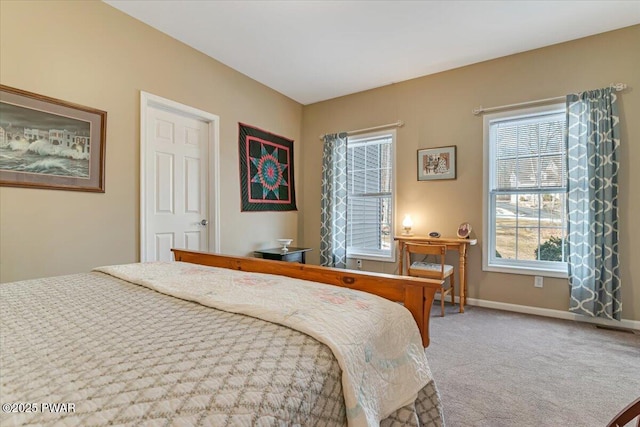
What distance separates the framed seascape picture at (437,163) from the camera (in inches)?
139

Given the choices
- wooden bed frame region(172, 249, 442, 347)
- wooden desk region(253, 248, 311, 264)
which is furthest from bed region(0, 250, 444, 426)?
wooden desk region(253, 248, 311, 264)

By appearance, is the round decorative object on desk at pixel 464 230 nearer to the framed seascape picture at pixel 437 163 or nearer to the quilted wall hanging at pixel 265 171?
the framed seascape picture at pixel 437 163

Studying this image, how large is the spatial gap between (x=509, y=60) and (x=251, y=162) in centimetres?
316

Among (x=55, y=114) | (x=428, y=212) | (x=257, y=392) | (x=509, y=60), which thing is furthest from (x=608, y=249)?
(x=55, y=114)

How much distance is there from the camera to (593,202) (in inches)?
109

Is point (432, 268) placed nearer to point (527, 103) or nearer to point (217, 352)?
point (527, 103)

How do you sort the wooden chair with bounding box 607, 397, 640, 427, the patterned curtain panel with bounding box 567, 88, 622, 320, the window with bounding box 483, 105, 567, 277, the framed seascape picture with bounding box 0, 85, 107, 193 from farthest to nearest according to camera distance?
1. the window with bounding box 483, 105, 567, 277
2. the patterned curtain panel with bounding box 567, 88, 622, 320
3. the framed seascape picture with bounding box 0, 85, 107, 193
4. the wooden chair with bounding box 607, 397, 640, 427

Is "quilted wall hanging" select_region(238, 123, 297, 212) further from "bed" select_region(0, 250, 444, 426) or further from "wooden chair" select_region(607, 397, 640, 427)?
"wooden chair" select_region(607, 397, 640, 427)

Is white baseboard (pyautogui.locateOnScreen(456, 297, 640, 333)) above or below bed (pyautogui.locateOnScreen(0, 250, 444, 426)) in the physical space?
below

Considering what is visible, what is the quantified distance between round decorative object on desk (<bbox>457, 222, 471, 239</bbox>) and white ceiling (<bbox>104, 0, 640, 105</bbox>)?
6.11ft

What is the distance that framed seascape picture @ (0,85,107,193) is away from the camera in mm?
1992

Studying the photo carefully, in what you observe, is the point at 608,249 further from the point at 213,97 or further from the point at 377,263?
the point at 213,97

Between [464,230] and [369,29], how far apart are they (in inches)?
91.3

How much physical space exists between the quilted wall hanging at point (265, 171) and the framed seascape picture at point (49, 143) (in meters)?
1.53
